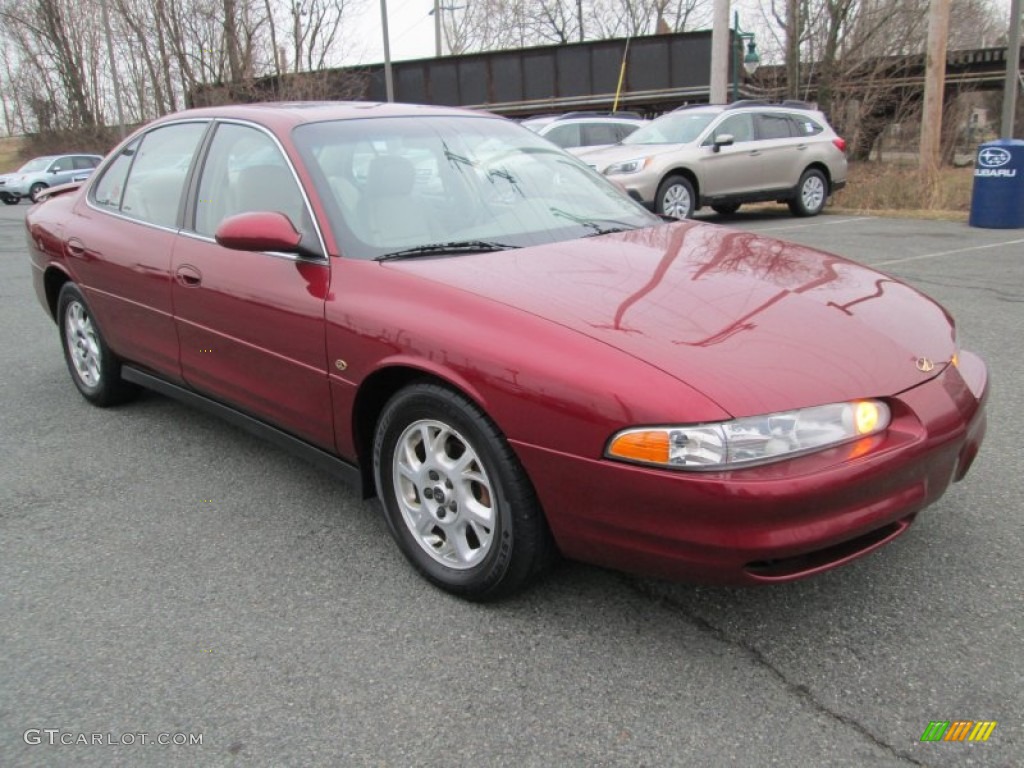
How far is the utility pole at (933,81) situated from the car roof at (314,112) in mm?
13242

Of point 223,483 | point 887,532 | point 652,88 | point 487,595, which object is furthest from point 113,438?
point 652,88

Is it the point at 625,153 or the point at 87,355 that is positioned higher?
the point at 625,153

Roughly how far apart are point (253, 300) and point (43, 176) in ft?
93.0

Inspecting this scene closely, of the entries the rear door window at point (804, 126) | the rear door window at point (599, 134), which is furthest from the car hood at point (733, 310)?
the rear door window at point (599, 134)

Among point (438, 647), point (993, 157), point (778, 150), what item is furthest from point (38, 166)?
point (438, 647)

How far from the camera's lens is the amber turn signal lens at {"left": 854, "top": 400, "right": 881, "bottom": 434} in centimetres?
237

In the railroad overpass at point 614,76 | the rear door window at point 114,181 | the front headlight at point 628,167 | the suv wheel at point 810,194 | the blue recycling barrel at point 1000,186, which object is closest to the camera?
the rear door window at point 114,181

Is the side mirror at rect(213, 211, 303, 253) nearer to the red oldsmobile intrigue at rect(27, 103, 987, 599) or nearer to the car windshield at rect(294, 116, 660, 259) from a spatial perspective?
the red oldsmobile intrigue at rect(27, 103, 987, 599)

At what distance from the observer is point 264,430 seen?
358 cm

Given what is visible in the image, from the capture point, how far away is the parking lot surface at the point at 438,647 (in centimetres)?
221

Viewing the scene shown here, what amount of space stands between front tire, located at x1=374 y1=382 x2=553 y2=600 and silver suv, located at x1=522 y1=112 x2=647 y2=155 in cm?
1227

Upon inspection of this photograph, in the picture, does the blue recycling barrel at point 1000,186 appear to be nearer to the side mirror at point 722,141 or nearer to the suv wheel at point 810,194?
the suv wheel at point 810,194

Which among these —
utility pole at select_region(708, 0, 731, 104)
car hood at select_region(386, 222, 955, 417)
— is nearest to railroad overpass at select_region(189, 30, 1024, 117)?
utility pole at select_region(708, 0, 731, 104)

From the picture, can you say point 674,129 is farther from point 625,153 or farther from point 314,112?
point 314,112
